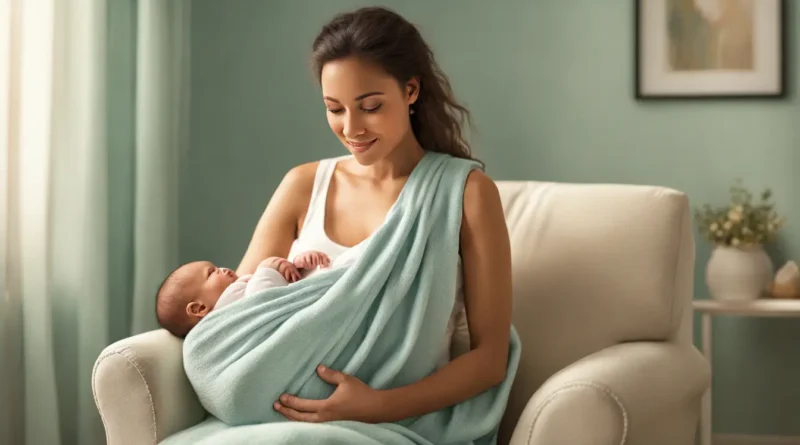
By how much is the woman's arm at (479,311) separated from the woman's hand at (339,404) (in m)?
0.05

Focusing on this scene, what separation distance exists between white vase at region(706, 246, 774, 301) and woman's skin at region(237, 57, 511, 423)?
1.31 m

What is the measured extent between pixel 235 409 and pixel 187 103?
5.43 ft

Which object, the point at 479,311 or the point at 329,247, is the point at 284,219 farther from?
the point at 479,311

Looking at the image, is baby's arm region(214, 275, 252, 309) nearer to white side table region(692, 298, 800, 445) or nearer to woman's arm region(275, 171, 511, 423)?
woman's arm region(275, 171, 511, 423)

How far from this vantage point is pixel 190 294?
1.82 meters

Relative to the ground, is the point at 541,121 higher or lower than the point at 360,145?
higher

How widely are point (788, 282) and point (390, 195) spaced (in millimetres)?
1568

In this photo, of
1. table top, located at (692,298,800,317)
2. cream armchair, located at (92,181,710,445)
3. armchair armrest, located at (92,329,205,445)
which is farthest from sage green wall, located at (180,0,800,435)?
armchair armrest, located at (92,329,205,445)

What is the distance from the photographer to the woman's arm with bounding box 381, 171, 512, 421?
1728 millimetres

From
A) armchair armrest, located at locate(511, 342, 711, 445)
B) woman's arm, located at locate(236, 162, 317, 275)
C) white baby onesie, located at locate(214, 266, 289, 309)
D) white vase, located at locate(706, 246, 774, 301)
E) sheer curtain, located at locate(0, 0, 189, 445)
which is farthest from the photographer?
white vase, located at locate(706, 246, 774, 301)

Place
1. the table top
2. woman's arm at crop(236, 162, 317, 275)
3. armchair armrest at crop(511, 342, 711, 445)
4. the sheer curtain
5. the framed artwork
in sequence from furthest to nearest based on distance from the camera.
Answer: the framed artwork → the table top → the sheer curtain → woman's arm at crop(236, 162, 317, 275) → armchair armrest at crop(511, 342, 711, 445)


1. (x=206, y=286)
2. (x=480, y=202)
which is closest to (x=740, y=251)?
(x=480, y=202)

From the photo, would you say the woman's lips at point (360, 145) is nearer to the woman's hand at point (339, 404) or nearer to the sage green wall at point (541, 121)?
the woman's hand at point (339, 404)

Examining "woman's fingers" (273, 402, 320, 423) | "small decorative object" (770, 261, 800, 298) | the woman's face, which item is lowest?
"woman's fingers" (273, 402, 320, 423)
